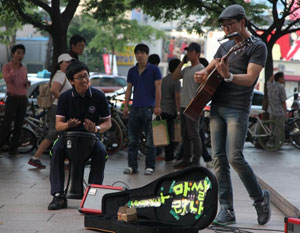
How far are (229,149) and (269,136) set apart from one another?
9.65m

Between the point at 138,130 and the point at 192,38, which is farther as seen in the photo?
the point at 192,38

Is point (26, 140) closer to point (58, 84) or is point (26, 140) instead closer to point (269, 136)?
point (58, 84)

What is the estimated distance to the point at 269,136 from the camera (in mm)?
15992

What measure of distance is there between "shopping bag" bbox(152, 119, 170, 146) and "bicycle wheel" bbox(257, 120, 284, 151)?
17.3ft

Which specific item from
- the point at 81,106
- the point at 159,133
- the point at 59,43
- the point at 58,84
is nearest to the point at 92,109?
the point at 81,106

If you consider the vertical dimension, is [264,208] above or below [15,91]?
below

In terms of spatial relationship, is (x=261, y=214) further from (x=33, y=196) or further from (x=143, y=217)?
(x=33, y=196)

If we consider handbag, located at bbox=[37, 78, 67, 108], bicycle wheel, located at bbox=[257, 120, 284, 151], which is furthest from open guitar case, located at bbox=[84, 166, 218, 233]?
bicycle wheel, located at bbox=[257, 120, 284, 151]

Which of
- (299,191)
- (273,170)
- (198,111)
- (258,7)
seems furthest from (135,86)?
(258,7)

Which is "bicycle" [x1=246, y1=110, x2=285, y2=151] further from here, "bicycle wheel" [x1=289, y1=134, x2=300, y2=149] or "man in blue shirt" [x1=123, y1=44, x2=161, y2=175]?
"man in blue shirt" [x1=123, y1=44, x2=161, y2=175]

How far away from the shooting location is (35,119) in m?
13.5

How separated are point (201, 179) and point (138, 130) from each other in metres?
5.12

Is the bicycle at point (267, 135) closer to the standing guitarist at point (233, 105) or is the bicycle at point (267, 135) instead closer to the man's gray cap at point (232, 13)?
the standing guitarist at point (233, 105)

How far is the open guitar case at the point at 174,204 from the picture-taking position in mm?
5422
